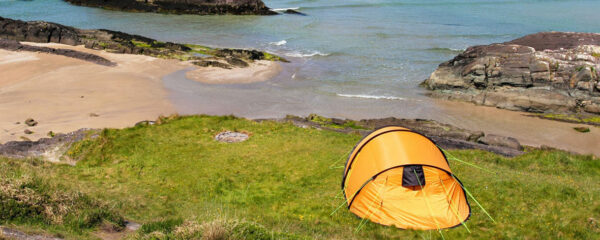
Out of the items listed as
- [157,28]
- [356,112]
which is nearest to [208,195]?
[356,112]

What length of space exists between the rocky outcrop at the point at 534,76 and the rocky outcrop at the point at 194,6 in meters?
50.7

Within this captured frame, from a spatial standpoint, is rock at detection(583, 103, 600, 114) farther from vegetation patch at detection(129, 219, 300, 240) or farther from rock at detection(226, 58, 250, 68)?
vegetation patch at detection(129, 219, 300, 240)

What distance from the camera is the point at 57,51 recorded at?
42.6 m

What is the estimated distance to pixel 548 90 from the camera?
31.5m

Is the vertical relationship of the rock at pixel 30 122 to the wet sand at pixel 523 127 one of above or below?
below

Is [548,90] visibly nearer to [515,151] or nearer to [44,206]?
[515,151]

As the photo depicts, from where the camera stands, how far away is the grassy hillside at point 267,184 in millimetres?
11516

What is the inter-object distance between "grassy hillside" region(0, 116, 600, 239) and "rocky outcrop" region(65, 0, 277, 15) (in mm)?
60127

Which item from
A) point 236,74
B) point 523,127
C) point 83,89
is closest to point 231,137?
point 83,89

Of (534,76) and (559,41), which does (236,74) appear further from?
(559,41)

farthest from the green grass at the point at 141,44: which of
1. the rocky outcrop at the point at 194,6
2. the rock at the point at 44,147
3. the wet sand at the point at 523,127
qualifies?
the wet sand at the point at 523,127

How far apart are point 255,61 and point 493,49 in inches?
871

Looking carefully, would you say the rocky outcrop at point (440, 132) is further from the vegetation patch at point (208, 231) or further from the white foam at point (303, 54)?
the white foam at point (303, 54)

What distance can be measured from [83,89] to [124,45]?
14206 millimetres
